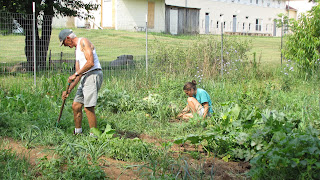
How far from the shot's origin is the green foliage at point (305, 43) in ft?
34.9

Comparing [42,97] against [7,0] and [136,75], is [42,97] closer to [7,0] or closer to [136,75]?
[136,75]

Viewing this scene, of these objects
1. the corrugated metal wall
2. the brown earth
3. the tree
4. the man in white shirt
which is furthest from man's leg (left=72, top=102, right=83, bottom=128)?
the corrugated metal wall

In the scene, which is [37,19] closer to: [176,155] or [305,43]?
[176,155]

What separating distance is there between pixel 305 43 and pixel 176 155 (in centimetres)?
770

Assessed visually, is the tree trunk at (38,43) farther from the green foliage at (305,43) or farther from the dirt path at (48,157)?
the green foliage at (305,43)

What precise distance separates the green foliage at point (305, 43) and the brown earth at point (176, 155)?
693 cm

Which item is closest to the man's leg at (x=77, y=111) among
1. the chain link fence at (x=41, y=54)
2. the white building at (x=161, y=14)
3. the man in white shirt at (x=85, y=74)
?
the man in white shirt at (x=85, y=74)

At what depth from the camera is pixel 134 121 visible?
6.54 m

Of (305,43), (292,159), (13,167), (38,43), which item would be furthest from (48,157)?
(305,43)

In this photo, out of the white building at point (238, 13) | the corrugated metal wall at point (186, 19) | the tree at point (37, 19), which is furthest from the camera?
the white building at point (238, 13)

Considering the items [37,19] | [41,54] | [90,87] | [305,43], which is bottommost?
[90,87]

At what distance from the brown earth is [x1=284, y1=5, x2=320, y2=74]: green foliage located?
22.7ft

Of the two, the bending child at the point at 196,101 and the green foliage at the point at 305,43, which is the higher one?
the green foliage at the point at 305,43

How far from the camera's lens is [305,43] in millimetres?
10766
